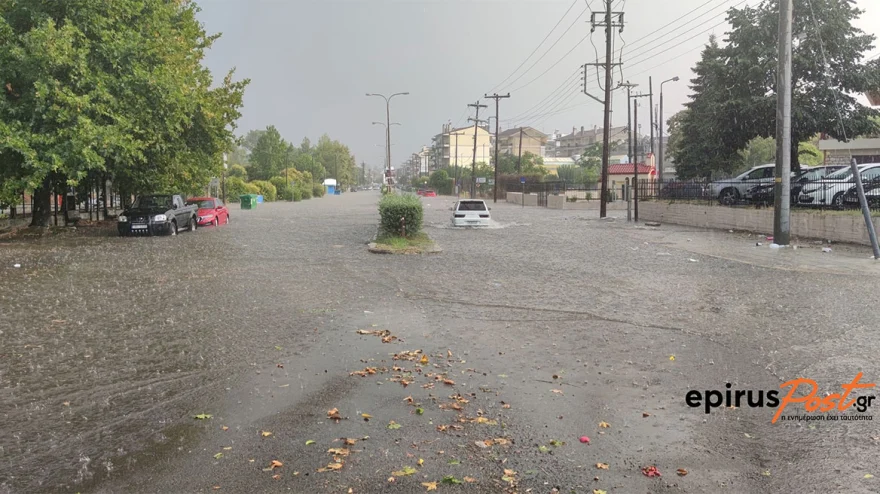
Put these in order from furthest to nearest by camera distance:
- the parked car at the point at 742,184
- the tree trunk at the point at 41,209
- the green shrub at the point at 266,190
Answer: the green shrub at the point at 266,190, the parked car at the point at 742,184, the tree trunk at the point at 41,209

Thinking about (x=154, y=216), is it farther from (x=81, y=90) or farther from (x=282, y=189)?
(x=282, y=189)

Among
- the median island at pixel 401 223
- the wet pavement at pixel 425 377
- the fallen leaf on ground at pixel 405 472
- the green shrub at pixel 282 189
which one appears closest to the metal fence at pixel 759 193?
the wet pavement at pixel 425 377

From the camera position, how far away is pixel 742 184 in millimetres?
29031

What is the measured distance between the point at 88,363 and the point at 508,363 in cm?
450

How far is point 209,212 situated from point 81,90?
10837 mm

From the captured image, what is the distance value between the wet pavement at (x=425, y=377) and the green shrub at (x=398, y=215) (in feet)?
21.8

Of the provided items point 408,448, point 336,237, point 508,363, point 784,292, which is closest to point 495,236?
point 336,237

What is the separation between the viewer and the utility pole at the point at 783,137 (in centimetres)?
1891

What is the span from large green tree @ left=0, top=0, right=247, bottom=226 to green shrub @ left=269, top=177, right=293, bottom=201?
188 ft

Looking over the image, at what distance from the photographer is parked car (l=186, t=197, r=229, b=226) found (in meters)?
30.8

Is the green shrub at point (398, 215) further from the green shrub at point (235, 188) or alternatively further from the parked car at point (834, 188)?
the green shrub at point (235, 188)

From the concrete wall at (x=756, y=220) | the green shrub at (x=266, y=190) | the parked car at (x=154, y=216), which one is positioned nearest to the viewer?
the concrete wall at (x=756, y=220)

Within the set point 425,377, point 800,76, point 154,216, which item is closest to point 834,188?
point 800,76

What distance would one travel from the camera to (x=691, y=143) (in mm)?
41906
